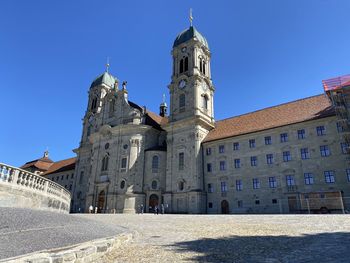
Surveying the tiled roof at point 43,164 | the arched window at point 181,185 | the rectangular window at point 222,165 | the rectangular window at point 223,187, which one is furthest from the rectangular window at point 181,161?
the tiled roof at point 43,164

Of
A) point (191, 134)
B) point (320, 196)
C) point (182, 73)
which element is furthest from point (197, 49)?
point (320, 196)

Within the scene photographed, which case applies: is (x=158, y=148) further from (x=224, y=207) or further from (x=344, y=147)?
(x=344, y=147)

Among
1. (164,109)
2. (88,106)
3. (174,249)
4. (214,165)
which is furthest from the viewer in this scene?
(164,109)

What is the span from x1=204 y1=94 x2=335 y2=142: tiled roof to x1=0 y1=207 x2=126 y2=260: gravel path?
106 ft

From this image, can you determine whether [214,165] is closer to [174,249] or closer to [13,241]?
[174,249]

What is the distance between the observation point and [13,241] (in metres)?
6.08

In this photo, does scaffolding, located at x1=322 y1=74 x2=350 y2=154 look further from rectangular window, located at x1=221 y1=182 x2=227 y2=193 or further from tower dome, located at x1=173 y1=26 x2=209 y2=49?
tower dome, located at x1=173 y1=26 x2=209 y2=49

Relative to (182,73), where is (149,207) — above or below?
below

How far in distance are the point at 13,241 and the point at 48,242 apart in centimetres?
77

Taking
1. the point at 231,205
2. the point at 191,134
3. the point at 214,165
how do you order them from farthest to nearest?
the point at 191,134, the point at 214,165, the point at 231,205

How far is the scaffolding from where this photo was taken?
1117 inches

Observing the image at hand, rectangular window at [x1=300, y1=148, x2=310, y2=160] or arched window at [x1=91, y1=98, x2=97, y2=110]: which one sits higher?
→ arched window at [x1=91, y1=98, x2=97, y2=110]

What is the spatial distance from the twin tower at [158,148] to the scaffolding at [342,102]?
19294 millimetres

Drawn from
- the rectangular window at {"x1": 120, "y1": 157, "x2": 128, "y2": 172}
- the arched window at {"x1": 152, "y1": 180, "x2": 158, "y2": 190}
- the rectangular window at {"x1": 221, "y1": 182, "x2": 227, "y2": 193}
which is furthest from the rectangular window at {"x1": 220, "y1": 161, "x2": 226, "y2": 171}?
the rectangular window at {"x1": 120, "y1": 157, "x2": 128, "y2": 172}
